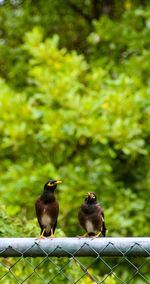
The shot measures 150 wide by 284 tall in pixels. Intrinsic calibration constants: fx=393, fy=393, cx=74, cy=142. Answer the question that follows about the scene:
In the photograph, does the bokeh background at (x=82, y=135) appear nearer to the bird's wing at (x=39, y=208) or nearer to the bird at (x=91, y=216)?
the bird at (x=91, y=216)

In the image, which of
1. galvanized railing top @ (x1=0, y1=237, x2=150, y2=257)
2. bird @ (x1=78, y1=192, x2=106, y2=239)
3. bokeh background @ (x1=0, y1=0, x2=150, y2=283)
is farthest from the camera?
bokeh background @ (x1=0, y1=0, x2=150, y2=283)

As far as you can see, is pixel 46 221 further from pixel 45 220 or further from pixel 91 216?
pixel 91 216

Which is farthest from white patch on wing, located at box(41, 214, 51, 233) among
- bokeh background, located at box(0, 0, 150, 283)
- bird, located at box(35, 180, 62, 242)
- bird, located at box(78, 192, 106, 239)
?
bokeh background, located at box(0, 0, 150, 283)

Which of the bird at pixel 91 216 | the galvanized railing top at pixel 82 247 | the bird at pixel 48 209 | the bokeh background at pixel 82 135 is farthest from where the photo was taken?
the bokeh background at pixel 82 135

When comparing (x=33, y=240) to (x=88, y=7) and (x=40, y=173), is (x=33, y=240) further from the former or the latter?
(x=88, y=7)

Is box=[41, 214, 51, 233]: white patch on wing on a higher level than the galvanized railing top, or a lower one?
higher

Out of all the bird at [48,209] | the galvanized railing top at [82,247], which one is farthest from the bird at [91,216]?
the galvanized railing top at [82,247]

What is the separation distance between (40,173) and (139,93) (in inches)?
50.6

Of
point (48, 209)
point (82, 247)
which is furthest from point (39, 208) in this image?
point (82, 247)

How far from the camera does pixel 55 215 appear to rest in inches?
90.7

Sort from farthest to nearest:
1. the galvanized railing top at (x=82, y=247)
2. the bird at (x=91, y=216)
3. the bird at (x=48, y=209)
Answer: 1. the bird at (x=91, y=216)
2. the bird at (x=48, y=209)
3. the galvanized railing top at (x=82, y=247)

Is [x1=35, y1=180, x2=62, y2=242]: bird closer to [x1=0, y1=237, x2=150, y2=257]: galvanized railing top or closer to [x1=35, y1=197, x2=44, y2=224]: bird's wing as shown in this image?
[x1=35, y1=197, x2=44, y2=224]: bird's wing

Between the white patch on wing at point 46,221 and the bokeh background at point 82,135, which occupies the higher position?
the bokeh background at point 82,135

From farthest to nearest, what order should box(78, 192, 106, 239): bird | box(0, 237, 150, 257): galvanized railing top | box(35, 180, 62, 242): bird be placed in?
box(78, 192, 106, 239): bird < box(35, 180, 62, 242): bird < box(0, 237, 150, 257): galvanized railing top
